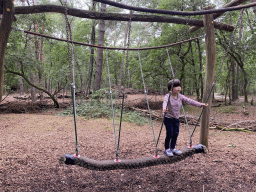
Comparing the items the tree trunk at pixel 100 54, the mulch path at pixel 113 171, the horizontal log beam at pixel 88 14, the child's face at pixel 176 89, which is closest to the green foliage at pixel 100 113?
the tree trunk at pixel 100 54

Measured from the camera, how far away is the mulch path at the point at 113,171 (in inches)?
90.1

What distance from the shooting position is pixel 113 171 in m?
2.78

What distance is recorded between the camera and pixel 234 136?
4.58 m

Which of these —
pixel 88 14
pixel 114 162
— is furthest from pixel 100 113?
pixel 114 162

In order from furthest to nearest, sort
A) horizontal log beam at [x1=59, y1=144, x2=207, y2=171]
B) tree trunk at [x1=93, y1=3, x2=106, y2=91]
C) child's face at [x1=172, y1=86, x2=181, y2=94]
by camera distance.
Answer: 1. tree trunk at [x1=93, y1=3, x2=106, y2=91]
2. child's face at [x1=172, y1=86, x2=181, y2=94]
3. horizontal log beam at [x1=59, y1=144, x2=207, y2=171]

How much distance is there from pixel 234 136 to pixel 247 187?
2.71 meters

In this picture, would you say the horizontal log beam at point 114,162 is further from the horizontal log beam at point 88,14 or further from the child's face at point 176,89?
the horizontal log beam at point 88,14

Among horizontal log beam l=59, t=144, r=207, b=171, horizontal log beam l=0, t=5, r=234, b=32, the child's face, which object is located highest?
horizontal log beam l=0, t=5, r=234, b=32

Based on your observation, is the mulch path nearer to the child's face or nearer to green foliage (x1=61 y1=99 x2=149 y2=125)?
the child's face

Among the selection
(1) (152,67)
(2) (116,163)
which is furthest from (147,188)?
(1) (152,67)

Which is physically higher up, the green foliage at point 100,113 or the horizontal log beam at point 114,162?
the horizontal log beam at point 114,162

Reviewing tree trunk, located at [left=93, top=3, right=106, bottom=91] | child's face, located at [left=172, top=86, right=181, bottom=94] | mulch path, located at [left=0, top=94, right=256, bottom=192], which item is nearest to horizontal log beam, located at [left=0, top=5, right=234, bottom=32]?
child's face, located at [left=172, top=86, right=181, bottom=94]

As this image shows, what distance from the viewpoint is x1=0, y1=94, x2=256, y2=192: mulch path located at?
229 centimetres

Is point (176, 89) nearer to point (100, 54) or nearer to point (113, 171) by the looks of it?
point (113, 171)
